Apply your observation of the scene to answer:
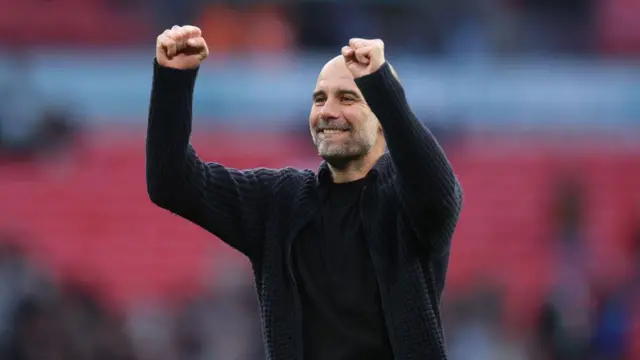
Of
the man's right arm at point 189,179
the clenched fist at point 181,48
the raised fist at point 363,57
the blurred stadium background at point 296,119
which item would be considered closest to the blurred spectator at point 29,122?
the blurred stadium background at point 296,119

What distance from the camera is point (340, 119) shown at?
11.6 feet

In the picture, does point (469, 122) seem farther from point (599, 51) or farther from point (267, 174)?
point (267, 174)

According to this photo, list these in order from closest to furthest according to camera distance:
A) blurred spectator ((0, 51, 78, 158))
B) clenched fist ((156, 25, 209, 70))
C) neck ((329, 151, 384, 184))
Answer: clenched fist ((156, 25, 209, 70))
neck ((329, 151, 384, 184))
blurred spectator ((0, 51, 78, 158))

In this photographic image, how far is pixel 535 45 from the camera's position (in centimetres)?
1185

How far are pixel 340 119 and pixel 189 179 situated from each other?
40 cm

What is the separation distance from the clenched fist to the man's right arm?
2 cm

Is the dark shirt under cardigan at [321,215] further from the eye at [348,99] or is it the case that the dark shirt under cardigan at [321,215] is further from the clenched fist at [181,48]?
the eye at [348,99]

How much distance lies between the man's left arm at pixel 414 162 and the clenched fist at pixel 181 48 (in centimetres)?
40

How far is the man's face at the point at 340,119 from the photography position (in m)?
3.54

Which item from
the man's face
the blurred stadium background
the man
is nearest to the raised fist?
the man

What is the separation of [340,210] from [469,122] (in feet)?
26.0

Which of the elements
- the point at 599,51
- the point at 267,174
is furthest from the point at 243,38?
the point at 267,174

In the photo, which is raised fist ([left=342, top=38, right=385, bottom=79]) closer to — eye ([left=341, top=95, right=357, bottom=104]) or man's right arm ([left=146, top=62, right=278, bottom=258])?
eye ([left=341, top=95, right=357, bottom=104])

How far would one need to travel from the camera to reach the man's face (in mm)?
3545
